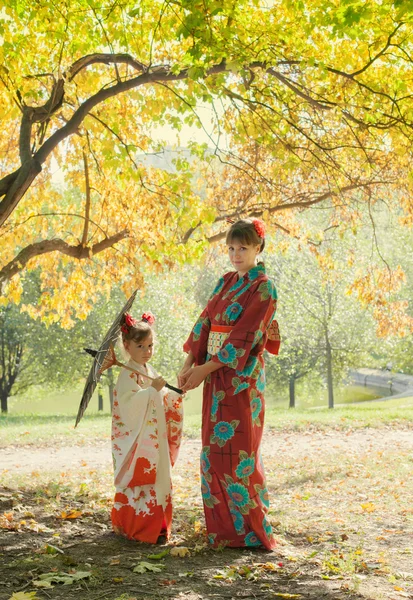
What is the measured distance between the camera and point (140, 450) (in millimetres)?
4500

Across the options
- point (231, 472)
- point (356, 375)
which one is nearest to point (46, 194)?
point (231, 472)

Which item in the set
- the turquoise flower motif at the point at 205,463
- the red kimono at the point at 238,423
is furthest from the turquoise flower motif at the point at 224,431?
the turquoise flower motif at the point at 205,463

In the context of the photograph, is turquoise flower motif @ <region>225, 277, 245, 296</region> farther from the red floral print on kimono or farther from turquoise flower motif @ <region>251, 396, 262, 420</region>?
the red floral print on kimono

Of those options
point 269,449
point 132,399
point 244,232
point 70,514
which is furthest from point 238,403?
point 269,449

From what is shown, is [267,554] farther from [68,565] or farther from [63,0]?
[63,0]

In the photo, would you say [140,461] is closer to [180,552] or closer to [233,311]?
[180,552]

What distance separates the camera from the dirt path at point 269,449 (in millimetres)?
9461

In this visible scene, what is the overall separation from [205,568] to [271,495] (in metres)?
3.17

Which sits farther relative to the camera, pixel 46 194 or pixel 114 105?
pixel 46 194

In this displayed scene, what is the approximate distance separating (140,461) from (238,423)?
676 millimetres

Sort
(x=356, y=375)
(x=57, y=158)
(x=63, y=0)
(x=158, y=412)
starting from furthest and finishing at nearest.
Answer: (x=356, y=375), (x=57, y=158), (x=63, y=0), (x=158, y=412)

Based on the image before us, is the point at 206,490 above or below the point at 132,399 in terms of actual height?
below

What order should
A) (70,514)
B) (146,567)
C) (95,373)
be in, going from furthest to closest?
(70,514) → (95,373) → (146,567)

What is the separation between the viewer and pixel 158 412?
15.0 feet
